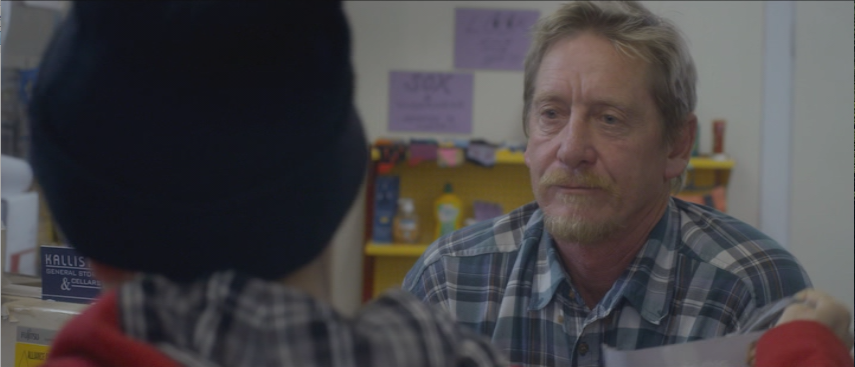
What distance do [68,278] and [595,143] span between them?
A: 0.82 metres

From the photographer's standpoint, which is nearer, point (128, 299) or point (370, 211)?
point (128, 299)

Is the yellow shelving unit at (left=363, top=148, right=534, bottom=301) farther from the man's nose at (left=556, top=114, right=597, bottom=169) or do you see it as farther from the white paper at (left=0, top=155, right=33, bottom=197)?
the man's nose at (left=556, top=114, right=597, bottom=169)

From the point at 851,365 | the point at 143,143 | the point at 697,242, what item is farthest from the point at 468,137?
the point at 143,143

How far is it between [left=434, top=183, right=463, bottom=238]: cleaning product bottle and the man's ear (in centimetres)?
173

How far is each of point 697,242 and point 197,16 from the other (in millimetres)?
978

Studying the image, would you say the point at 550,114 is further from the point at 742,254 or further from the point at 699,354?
the point at 699,354

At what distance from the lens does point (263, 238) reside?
513 millimetres

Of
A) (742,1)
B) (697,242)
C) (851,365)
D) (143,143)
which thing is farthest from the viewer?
(742,1)

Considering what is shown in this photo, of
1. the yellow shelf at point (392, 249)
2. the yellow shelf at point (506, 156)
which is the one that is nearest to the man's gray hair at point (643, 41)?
the yellow shelf at point (506, 156)

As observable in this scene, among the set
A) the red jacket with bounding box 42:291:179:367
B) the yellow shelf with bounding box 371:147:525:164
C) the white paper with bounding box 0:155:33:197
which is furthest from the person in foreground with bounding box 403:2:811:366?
the yellow shelf with bounding box 371:147:525:164

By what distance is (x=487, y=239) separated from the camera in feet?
4.42

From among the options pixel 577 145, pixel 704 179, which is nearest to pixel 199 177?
pixel 577 145

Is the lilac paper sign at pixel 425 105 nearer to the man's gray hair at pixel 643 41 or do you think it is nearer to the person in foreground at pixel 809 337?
the man's gray hair at pixel 643 41

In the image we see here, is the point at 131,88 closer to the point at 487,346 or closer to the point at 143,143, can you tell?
the point at 143,143
